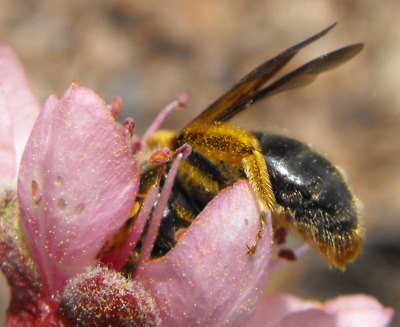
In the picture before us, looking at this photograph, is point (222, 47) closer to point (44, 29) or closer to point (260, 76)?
point (44, 29)

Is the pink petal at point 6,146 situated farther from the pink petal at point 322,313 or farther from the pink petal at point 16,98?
the pink petal at point 322,313

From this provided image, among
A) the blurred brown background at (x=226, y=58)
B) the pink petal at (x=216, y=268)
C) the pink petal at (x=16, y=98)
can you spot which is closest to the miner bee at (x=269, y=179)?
the pink petal at (x=216, y=268)

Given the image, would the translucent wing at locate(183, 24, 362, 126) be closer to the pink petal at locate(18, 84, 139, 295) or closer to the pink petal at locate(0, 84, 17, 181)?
the pink petal at locate(18, 84, 139, 295)

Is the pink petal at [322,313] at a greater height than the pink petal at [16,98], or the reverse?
the pink petal at [16,98]

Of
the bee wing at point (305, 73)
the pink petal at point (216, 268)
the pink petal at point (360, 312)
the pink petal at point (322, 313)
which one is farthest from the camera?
the pink petal at point (360, 312)

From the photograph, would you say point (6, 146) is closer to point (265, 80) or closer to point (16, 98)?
point (16, 98)

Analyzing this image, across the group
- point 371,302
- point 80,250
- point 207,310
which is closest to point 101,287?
point 80,250
